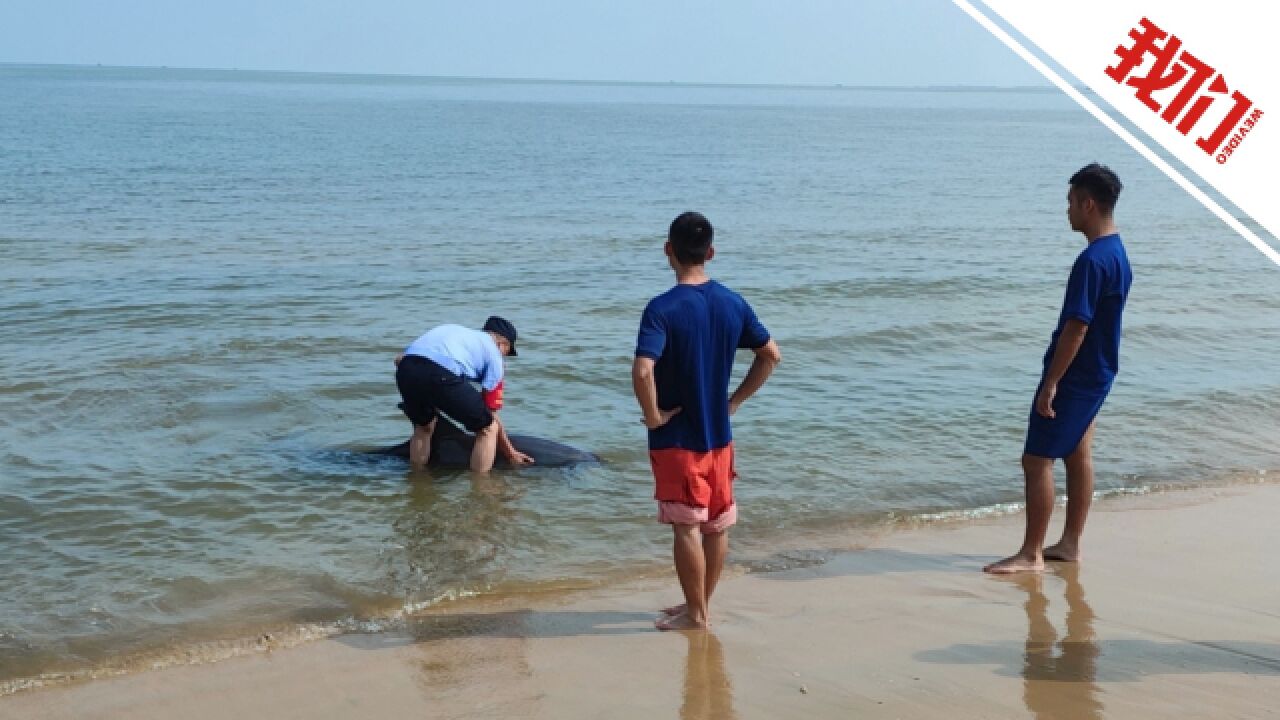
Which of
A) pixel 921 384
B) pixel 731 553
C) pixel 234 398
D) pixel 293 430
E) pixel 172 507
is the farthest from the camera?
pixel 921 384

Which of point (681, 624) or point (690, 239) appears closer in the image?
point (690, 239)

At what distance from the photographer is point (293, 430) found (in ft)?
30.7

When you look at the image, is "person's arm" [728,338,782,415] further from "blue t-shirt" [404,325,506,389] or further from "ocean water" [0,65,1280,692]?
"blue t-shirt" [404,325,506,389]

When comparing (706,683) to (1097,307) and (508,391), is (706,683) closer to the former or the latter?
(1097,307)

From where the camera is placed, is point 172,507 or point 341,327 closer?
point 172,507

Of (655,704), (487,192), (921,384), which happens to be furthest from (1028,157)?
(655,704)

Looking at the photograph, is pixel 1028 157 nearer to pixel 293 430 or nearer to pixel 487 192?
pixel 487 192

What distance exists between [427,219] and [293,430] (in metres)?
14.1

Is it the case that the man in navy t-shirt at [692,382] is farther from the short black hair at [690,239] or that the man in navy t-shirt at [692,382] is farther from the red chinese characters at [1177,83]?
the red chinese characters at [1177,83]

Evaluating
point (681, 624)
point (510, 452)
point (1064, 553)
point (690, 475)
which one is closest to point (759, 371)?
point (690, 475)

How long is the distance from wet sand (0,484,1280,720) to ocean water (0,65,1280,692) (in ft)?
1.49

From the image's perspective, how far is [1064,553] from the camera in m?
6.33

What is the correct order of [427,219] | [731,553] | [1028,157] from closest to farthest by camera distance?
1. [731,553]
2. [427,219]
3. [1028,157]

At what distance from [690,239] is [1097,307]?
2.09 m
